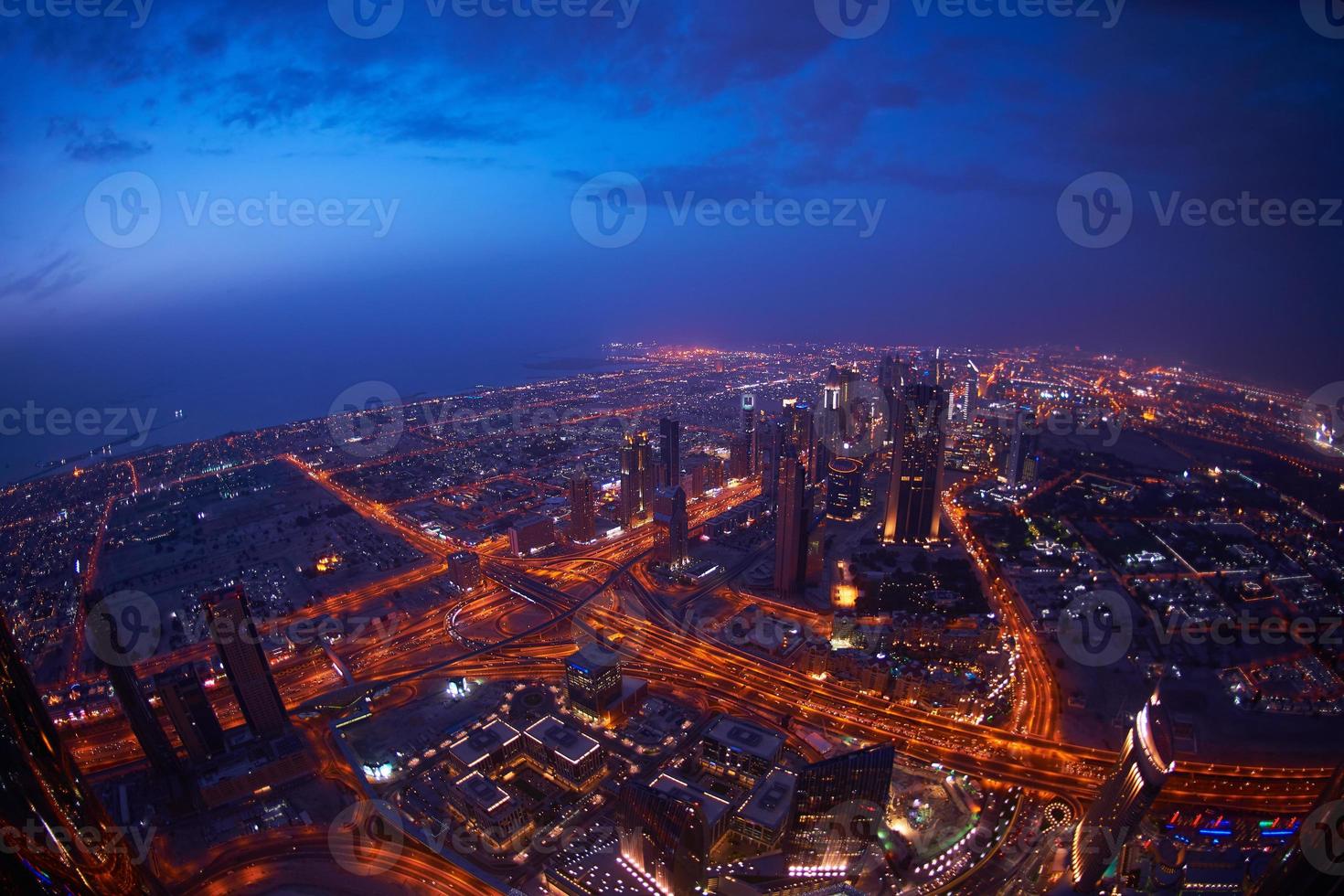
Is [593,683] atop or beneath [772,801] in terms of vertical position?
atop

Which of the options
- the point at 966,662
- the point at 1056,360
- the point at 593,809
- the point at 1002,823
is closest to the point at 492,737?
the point at 593,809

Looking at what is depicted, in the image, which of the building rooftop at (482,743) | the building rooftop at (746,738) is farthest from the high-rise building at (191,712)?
the building rooftop at (746,738)

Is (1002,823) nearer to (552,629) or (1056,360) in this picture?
(552,629)

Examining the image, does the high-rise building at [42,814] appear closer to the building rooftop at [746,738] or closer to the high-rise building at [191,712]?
the building rooftop at [746,738]
